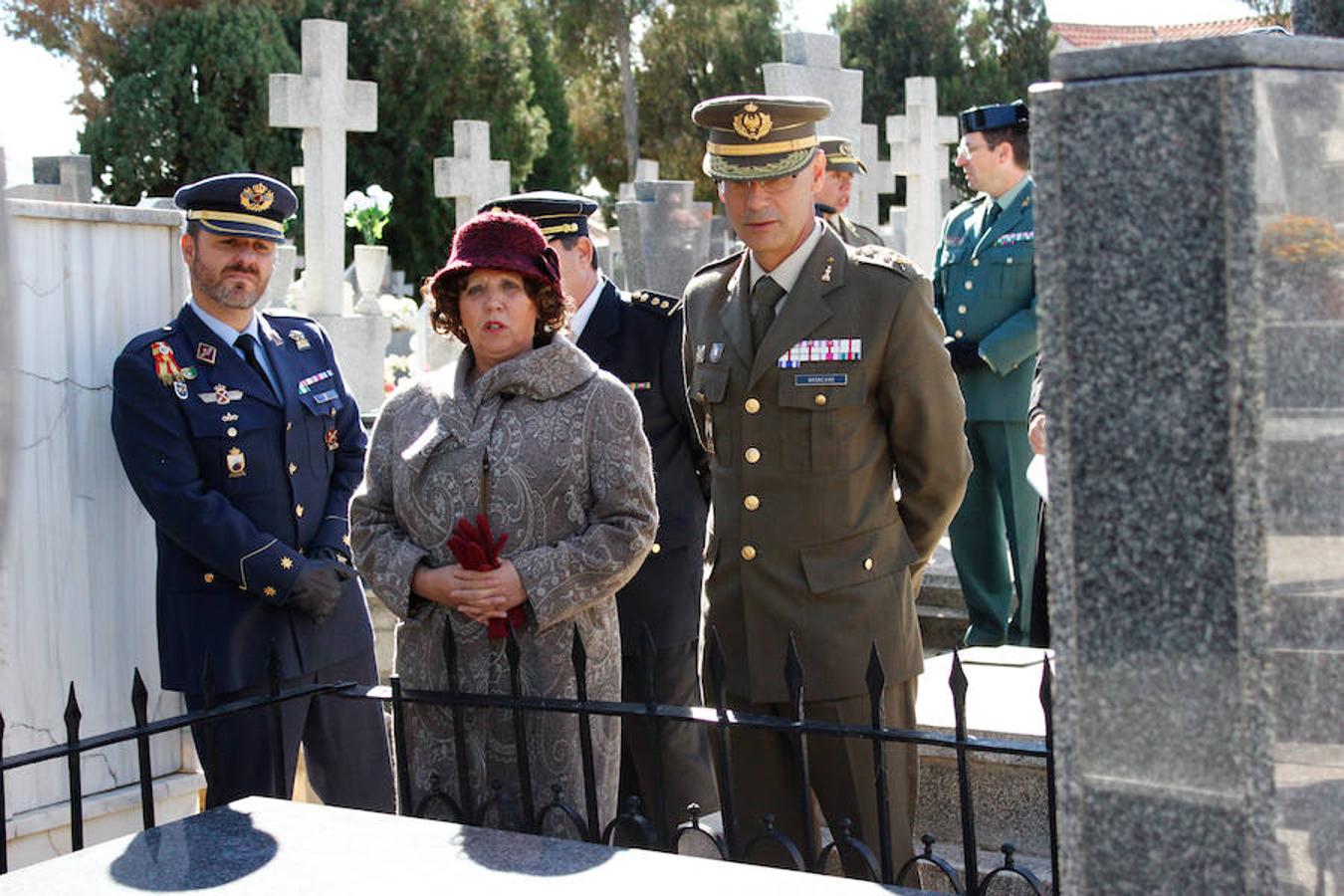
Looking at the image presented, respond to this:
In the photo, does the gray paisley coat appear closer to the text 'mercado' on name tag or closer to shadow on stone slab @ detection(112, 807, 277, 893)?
the text 'mercado' on name tag

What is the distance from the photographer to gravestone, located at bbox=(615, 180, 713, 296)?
908cm

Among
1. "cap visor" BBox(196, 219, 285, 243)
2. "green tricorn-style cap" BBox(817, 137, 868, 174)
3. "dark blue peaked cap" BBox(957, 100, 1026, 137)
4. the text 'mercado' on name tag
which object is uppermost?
"dark blue peaked cap" BBox(957, 100, 1026, 137)

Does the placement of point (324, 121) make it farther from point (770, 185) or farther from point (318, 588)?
point (770, 185)

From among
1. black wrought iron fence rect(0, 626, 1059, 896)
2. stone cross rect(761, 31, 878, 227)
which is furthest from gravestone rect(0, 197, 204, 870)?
stone cross rect(761, 31, 878, 227)

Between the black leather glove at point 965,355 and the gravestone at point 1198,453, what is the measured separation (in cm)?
417

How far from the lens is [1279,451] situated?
5.69 feet

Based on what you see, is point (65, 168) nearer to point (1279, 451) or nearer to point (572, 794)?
point (572, 794)

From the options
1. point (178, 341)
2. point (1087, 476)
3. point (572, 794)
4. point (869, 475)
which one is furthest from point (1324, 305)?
point (178, 341)

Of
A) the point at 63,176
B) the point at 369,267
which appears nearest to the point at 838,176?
the point at 63,176

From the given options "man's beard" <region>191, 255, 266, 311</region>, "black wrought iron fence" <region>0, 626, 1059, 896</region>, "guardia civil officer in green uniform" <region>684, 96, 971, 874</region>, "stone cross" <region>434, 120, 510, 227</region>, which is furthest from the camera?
"stone cross" <region>434, 120, 510, 227</region>

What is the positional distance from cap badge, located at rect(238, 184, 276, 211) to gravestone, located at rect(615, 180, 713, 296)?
4846mm

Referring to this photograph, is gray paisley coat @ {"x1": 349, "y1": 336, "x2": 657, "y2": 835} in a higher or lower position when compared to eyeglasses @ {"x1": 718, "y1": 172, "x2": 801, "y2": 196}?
lower

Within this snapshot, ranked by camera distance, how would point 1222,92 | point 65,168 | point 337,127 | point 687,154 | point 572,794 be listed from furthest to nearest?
point 687,154 < point 65,168 < point 337,127 < point 572,794 < point 1222,92

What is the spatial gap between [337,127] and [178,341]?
6.13m
